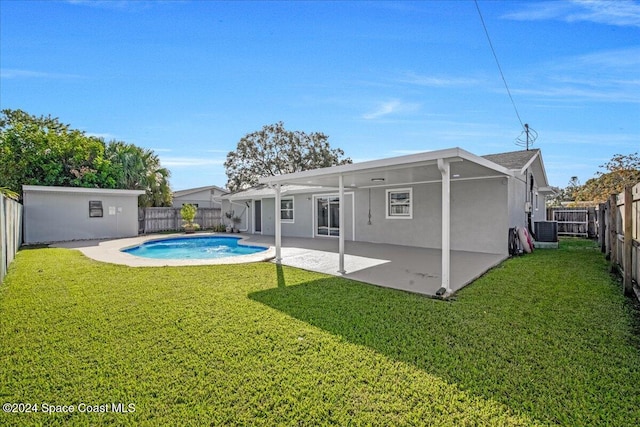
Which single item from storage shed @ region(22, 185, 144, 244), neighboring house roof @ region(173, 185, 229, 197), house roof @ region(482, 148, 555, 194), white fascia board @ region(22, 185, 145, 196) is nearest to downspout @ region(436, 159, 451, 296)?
house roof @ region(482, 148, 555, 194)

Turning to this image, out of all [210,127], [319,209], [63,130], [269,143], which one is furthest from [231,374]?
[269,143]

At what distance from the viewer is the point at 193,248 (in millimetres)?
15062

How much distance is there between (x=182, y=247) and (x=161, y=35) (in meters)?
9.49

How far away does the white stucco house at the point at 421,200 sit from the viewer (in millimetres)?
7469

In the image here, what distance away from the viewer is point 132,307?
5.03 m

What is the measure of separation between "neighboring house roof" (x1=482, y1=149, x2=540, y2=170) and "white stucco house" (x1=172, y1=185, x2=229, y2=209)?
73.2ft

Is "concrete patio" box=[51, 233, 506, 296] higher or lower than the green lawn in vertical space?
higher

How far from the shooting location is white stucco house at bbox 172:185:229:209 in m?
28.1

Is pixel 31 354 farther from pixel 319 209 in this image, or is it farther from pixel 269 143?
pixel 269 143

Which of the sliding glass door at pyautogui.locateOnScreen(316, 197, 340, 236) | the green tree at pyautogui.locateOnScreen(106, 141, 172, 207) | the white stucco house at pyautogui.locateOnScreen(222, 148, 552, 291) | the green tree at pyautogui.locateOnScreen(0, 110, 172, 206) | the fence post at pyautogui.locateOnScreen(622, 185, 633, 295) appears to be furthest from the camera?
the green tree at pyautogui.locateOnScreen(106, 141, 172, 207)

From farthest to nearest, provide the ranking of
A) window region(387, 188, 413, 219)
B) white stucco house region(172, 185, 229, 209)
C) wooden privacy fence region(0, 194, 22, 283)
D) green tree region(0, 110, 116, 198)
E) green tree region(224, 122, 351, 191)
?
green tree region(224, 122, 351, 191) < white stucco house region(172, 185, 229, 209) < green tree region(0, 110, 116, 198) < window region(387, 188, 413, 219) < wooden privacy fence region(0, 194, 22, 283)

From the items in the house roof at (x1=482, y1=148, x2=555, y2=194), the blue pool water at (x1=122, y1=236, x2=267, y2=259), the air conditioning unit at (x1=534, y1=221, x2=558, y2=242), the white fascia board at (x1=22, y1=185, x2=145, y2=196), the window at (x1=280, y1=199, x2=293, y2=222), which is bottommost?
the blue pool water at (x1=122, y1=236, x2=267, y2=259)

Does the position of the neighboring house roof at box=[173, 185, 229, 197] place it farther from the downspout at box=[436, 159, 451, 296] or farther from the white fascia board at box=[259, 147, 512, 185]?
the downspout at box=[436, 159, 451, 296]

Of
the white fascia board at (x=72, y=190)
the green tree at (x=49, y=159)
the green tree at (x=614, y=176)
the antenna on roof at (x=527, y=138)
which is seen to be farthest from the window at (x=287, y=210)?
the green tree at (x=614, y=176)
